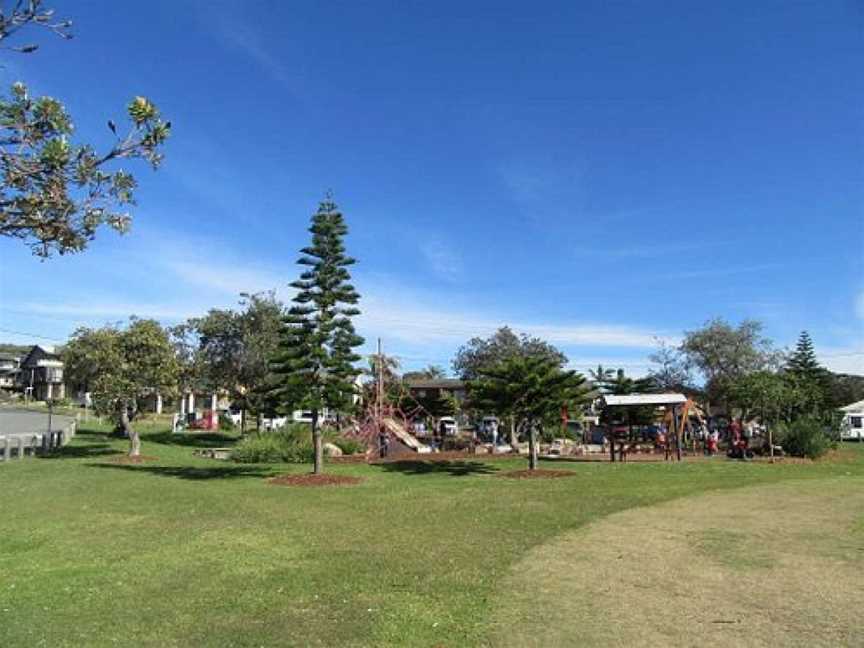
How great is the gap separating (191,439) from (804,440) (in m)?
32.5

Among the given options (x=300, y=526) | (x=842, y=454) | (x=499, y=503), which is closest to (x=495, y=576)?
(x=300, y=526)

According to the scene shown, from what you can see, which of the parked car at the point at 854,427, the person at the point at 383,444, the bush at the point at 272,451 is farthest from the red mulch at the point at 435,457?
the parked car at the point at 854,427

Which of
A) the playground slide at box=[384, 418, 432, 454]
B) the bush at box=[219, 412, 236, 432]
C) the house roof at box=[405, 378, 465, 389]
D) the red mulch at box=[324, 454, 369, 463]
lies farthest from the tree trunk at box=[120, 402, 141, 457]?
the house roof at box=[405, 378, 465, 389]

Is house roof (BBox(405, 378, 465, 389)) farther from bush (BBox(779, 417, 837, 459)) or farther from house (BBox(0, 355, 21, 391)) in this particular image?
house (BBox(0, 355, 21, 391))

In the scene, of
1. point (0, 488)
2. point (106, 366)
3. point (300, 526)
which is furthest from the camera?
point (106, 366)

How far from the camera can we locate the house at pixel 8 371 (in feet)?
361

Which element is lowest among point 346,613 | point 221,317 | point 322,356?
point 346,613

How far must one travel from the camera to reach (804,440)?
2936 cm

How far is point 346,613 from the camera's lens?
23.7 feet

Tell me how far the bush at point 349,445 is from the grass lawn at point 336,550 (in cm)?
1120

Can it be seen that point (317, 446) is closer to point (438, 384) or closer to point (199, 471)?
point (199, 471)

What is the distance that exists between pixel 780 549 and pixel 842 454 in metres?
25.0

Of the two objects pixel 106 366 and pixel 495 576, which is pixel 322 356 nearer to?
pixel 106 366

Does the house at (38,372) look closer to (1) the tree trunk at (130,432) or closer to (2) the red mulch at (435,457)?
(1) the tree trunk at (130,432)
